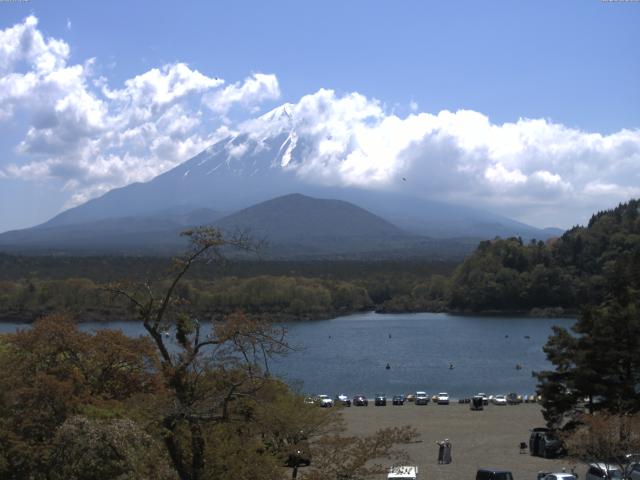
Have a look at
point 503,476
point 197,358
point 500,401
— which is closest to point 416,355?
point 500,401

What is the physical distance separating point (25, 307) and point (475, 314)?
36668 millimetres

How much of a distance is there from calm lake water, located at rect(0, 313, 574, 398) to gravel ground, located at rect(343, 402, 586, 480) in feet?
9.74

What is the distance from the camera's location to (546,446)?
16828mm

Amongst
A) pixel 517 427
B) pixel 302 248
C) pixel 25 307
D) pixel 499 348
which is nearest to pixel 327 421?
pixel 517 427

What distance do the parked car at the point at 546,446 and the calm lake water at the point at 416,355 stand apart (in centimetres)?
802

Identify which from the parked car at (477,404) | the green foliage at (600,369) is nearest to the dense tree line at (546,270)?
the parked car at (477,404)

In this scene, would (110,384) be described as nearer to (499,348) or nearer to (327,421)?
(327,421)

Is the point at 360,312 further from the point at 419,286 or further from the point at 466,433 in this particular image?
the point at 466,433

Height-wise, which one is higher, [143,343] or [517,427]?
[143,343]

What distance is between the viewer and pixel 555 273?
2803 inches

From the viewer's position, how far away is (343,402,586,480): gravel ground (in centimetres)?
1561

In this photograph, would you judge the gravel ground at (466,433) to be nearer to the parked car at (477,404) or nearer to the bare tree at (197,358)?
the parked car at (477,404)

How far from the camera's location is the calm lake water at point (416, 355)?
115 feet

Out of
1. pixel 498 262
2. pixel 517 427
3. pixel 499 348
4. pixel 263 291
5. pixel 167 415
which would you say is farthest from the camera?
pixel 498 262
